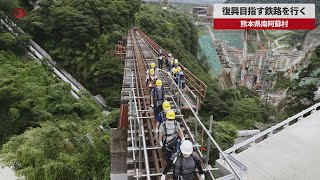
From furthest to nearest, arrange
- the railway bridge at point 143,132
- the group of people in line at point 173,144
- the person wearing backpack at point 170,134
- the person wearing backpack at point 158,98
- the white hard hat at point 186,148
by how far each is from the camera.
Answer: the person wearing backpack at point 158,98, the railway bridge at point 143,132, the person wearing backpack at point 170,134, the group of people in line at point 173,144, the white hard hat at point 186,148

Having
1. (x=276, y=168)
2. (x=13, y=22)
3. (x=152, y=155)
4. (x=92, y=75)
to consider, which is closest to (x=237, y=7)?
(x=92, y=75)

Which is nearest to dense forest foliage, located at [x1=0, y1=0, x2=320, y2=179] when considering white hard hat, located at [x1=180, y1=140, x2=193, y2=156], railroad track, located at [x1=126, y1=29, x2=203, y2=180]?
railroad track, located at [x1=126, y1=29, x2=203, y2=180]

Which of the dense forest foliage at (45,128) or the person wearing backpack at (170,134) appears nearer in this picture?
the person wearing backpack at (170,134)

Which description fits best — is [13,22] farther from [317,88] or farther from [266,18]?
[317,88]

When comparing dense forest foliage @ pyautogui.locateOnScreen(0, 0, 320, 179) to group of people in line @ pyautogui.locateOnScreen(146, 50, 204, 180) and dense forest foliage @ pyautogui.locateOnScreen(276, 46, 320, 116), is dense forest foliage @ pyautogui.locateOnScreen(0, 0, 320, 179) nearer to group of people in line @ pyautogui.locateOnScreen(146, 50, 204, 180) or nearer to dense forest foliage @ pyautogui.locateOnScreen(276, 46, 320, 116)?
dense forest foliage @ pyautogui.locateOnScreen(276, 46, 320, 116)

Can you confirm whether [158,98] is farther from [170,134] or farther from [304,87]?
→ [304,87]

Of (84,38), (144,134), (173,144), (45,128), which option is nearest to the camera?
(173,144)

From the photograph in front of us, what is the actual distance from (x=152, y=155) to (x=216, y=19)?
775 inches

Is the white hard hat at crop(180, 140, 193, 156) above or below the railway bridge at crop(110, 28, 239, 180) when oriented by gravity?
above

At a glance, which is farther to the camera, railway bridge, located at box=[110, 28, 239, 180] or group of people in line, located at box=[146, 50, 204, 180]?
railway bridge, located at box=[110, 28, 239, 180]

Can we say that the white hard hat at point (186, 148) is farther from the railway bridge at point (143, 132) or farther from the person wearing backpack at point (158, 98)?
the person wearing backpack at point (158, 98)

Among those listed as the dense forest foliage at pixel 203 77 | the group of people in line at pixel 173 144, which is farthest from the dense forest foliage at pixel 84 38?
the group of people in line at pixel 173 144

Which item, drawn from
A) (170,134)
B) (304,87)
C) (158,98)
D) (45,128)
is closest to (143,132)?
(170,134)

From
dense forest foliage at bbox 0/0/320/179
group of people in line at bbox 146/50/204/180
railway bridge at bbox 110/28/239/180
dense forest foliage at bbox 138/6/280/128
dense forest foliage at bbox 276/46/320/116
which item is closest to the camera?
group of people in line at bbox 146/50/204/180
